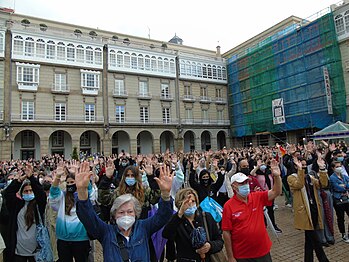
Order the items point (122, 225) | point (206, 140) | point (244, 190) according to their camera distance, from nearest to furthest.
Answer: point (122, 225)
point (244, 190)
point (206, 140)

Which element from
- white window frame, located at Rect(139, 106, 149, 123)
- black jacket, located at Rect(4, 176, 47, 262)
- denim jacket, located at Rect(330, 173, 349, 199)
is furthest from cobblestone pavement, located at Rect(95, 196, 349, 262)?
white window frame, located at Rect(139, 106, 149, 123)

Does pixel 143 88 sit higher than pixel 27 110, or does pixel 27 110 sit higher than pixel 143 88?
pixel 143 88

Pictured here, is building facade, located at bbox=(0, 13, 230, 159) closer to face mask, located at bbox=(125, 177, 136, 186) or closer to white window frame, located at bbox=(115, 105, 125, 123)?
white window frame, located at bbox=(115, 105, 125, 123)

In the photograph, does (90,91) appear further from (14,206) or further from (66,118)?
(14,206)

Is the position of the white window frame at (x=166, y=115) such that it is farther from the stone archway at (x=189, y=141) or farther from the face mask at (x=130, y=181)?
the face mask at (x=130, y=181)

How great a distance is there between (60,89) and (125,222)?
29503mm

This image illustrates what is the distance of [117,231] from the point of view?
8.37 feet

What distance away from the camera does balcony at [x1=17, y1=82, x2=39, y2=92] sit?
2642cm

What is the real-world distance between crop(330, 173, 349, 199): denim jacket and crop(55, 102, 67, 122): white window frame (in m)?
27.9

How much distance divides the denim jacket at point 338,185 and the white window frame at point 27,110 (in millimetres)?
28143

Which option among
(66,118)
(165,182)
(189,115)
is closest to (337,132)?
(165,182)

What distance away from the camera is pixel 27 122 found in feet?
86.1

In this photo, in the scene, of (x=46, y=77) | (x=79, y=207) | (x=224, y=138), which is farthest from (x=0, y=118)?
(x=224, y=138)

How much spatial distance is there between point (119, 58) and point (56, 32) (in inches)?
295
